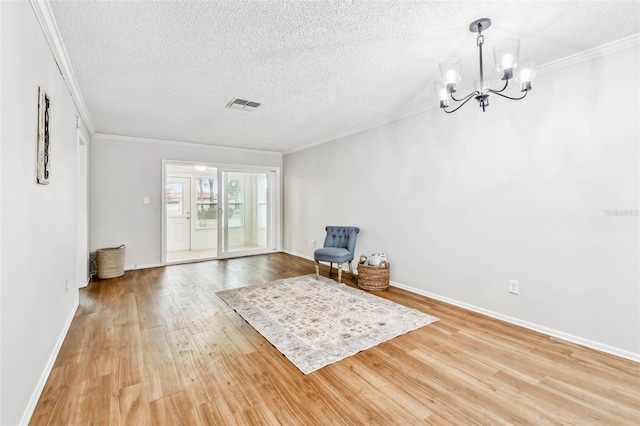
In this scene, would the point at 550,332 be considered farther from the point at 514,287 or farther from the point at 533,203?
the point at 533,203

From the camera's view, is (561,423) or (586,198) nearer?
(561,423)

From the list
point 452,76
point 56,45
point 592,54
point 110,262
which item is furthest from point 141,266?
point 592,54

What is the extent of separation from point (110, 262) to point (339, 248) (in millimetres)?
3596

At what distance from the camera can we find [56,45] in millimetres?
2199

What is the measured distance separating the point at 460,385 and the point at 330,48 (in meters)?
2.62

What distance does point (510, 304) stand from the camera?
3.02 meters

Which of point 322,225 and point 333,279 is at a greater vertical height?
point 322,225

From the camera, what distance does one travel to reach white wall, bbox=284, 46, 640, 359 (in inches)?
93.3

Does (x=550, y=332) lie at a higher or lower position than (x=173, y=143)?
lower

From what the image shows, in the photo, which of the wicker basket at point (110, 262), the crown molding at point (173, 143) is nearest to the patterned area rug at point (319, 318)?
the wicker basket at point (110, 262)

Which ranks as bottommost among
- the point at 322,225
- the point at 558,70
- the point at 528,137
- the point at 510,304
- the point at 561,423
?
the point at 561,423

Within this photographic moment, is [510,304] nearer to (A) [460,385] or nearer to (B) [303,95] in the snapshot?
(A) [460,385]

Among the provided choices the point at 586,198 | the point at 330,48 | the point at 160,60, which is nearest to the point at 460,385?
the point at 586,198

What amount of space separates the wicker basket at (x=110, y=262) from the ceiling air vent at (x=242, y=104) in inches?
121
